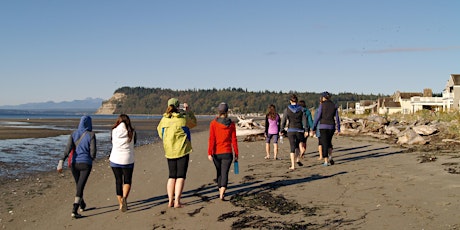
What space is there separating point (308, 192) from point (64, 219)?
14.6 ft

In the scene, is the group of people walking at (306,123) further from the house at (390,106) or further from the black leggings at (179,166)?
the house at (390,106)

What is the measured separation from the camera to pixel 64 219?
22.0ft

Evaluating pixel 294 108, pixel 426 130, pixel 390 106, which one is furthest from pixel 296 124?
pixel 390 106

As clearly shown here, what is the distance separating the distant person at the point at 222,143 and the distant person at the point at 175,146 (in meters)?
0.61

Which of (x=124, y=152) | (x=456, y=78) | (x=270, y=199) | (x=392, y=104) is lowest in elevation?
(x=270, y=199)

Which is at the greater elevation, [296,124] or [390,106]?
[296,124]

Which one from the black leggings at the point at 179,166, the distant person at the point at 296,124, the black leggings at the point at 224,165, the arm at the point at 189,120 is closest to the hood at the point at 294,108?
the distant person at the point at 296,124

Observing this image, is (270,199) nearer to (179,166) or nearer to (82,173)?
(179,166)

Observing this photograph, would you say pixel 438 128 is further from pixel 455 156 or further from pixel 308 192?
pixel 308 192

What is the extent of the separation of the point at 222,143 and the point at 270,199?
1.35 metres

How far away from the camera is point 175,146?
694cm

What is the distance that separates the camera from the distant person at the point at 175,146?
274 inches

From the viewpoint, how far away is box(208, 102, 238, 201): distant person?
24.5ft

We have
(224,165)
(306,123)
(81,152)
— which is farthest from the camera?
(306,123)
